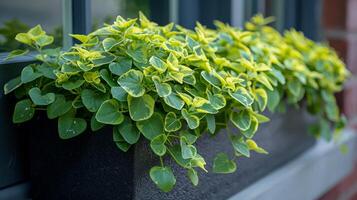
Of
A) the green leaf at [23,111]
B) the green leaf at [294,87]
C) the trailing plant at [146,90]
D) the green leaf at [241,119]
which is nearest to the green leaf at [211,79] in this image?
the trailing plant at [146,90]

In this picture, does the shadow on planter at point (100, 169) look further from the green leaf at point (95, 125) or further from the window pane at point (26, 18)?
the window pane at point (26, 18)

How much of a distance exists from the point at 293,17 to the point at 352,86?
1.54 ft

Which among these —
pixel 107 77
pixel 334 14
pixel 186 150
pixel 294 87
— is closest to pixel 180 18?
pixel 294 87

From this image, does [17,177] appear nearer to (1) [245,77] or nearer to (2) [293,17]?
(1) [245,77]

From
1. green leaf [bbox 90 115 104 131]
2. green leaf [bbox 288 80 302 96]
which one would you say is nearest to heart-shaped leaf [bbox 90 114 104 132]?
green leaf [bbox 90 115 104 131]

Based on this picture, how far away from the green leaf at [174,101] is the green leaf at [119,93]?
0.09 meters

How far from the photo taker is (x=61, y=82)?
1443mm

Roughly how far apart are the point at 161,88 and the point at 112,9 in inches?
26.7

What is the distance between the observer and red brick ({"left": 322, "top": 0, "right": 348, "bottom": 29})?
3.01m

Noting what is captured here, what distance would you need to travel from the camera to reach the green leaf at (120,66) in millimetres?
1420

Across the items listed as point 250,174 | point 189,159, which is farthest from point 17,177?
point 250,174

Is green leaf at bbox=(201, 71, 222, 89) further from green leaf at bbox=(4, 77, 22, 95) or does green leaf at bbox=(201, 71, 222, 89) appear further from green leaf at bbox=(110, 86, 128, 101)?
green leaf at bbox=(4, 77, 22, 95)

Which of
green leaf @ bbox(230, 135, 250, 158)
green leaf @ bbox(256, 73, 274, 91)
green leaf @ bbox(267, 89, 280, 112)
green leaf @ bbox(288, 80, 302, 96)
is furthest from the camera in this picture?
green leaf @ bbox(288, 80, 302, 96)

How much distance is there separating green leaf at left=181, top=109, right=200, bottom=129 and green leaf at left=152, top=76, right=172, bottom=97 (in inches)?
2.5
